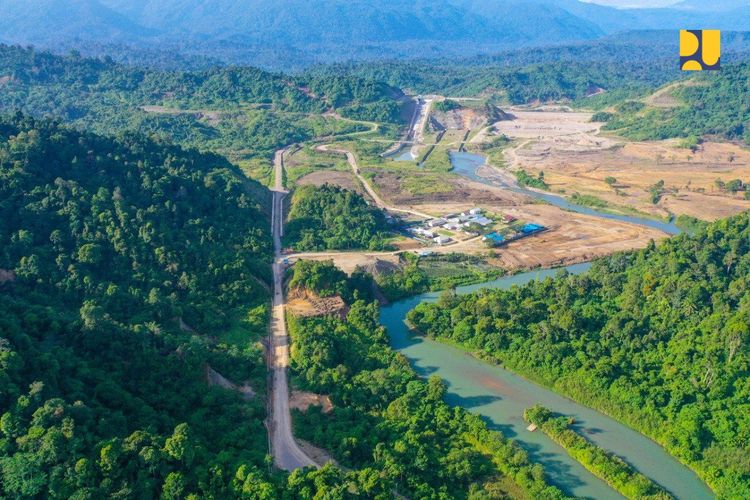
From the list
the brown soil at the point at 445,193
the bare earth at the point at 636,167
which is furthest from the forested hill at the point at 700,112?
the brown soil at the point at 445,193

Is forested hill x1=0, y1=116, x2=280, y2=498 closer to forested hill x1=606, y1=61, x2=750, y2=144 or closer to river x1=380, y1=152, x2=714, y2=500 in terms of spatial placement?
river x1=380, y1=152, x2=714, y2=500

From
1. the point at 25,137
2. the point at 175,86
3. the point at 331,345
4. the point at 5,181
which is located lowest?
the point at 331,345

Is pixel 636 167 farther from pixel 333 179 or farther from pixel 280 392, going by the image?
pixel 280 392

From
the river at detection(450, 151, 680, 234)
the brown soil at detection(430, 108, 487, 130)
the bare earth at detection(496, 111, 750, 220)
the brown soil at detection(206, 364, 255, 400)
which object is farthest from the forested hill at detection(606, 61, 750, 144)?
the brown soil at detection(206, 364, 255, 400)

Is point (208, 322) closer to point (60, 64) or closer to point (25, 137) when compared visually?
point (25, 137)

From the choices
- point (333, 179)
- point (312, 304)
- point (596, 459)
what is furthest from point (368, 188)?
point (596, 459)

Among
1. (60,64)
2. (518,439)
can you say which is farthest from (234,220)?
(60,64)
